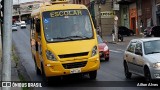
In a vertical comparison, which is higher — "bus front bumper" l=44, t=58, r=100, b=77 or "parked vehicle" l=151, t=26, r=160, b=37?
"bus front bumper" l=44, t=58, r=100, b=77

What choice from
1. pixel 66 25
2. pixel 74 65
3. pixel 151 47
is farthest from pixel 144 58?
pixel 66 25

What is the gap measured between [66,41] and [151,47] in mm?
2906

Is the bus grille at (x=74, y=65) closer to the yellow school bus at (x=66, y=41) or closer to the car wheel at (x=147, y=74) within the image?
the yellow school bus at (x=66, y=41)

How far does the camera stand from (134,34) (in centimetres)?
6394

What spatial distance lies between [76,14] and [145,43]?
2841mm

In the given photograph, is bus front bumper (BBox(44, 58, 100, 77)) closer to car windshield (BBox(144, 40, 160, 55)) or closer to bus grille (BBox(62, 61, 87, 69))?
bus grille (BBox(62, 61, 87, 69))

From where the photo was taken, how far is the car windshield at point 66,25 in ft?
49.4

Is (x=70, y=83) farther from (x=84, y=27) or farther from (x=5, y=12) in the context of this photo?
(x=5, y=12)

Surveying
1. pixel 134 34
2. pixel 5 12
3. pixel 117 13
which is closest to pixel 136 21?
pixel 134 34

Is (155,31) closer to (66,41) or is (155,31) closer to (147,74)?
(66,41)


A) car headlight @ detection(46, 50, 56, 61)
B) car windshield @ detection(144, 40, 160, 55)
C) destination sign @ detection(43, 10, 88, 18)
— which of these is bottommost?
car headlight @ detection(46, 50, 56, 61)

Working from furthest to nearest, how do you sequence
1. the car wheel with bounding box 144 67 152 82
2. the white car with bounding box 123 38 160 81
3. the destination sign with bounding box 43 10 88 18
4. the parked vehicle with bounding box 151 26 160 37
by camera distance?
the parked vehicle with bounding box 151 26 160 37
the destination sign with bounding box 43 10 88 18
the car wheel with bounding box 144 67 152 82
the white car with bounding box 123 38 160 81

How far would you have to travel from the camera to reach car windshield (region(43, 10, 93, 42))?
49.4ft

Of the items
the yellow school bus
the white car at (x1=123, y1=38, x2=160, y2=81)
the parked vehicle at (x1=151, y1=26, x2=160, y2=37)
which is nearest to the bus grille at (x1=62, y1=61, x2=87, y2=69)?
the yellow school bus
